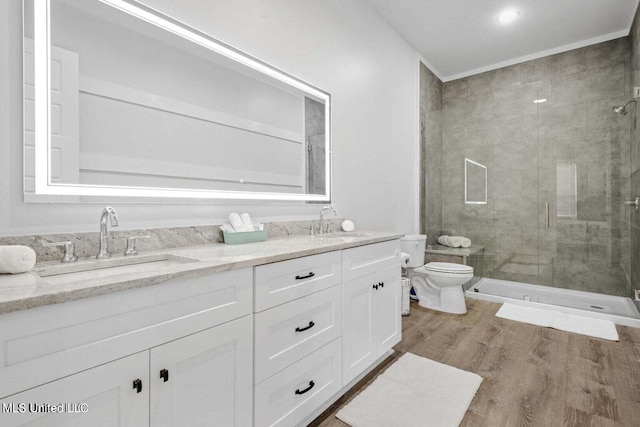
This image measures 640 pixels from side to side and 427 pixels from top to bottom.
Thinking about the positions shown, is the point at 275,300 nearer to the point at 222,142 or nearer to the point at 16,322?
the point at 16,322

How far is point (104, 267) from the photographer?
1.15 metres

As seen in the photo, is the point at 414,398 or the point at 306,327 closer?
the point at 306,327

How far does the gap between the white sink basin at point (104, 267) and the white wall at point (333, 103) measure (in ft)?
0.59

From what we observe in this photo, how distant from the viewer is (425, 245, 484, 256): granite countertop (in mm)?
3618

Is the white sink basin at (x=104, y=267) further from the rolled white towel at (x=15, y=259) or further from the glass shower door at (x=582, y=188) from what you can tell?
the glass shower door at (x=582, y=188)

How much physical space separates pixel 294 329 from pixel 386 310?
0.90m

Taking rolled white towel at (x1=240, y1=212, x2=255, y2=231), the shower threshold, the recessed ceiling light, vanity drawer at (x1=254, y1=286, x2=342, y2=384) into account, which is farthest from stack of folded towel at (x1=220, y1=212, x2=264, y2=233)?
the recessed ceiling light

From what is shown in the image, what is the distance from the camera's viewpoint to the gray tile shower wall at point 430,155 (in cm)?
389

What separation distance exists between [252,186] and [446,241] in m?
3.00

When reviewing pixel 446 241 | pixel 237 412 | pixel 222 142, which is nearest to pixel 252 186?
pixel 222 142

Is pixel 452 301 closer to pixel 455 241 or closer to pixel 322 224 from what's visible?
pixel 455 241

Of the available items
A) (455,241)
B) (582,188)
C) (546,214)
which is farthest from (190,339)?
(582,188)

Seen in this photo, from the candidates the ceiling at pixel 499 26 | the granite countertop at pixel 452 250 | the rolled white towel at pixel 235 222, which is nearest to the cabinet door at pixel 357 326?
the rolled white towel at pixel 235 222

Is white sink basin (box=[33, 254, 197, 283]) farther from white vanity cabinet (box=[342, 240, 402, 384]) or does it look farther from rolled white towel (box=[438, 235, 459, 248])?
rolled white towel (box=[438, 235, 459, 248])
